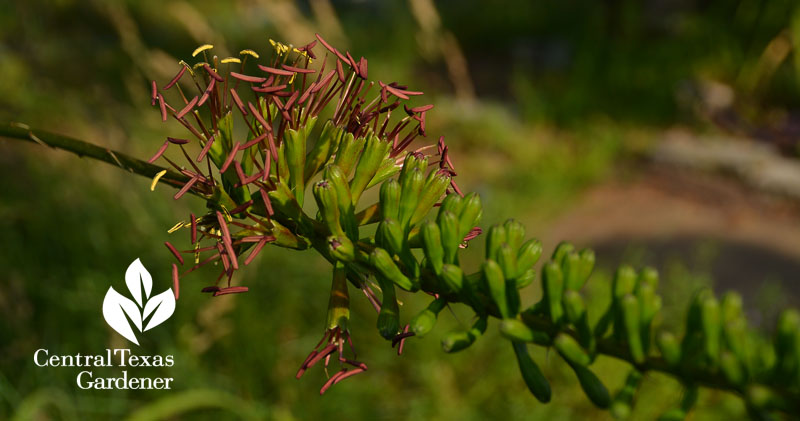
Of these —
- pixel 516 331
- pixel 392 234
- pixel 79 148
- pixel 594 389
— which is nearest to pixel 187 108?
pixel 79 148

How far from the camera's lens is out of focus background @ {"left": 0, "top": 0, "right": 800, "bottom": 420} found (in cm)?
342

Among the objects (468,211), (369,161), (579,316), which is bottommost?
(579,316)

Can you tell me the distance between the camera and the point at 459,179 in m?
7.72

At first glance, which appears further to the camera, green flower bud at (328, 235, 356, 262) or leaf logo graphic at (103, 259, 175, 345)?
leaf logo graphic at (103, 259, 175, 345)

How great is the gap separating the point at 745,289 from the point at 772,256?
80cm

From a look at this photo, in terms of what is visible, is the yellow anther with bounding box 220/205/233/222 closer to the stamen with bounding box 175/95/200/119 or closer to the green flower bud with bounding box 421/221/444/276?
the stamen with bounding box 175/95/200/119

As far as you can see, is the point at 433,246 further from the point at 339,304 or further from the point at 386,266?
the point at 339,304

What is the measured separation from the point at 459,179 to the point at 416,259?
22.3ft

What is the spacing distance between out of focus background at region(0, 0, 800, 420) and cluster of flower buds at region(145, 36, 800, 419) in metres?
0.09

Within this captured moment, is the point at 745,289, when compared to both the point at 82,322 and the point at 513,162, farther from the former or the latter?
the point at 82,322

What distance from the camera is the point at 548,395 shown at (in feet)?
2.94

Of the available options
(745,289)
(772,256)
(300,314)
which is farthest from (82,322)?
(772,256)

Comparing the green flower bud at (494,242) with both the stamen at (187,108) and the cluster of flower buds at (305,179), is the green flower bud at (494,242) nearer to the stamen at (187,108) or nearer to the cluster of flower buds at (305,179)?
the cluster of flower buds at (305,179)

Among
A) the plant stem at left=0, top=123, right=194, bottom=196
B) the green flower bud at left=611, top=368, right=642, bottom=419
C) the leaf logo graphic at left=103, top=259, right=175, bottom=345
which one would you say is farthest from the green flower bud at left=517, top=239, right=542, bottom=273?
the leaf logo graphic at left=103, top=259, right=175, bottom=345
